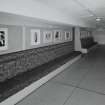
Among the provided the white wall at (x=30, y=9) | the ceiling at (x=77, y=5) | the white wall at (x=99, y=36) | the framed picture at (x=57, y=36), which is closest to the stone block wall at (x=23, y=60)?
the framed picture at (x=57, y=36)

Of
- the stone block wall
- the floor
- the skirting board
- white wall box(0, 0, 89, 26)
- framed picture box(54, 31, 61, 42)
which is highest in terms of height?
white wall box(0, 0, 89, 26)

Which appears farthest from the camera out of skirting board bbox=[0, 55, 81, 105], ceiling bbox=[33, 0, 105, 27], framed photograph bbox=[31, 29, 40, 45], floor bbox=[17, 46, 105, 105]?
framed photograph bbox=[31, 29, 40, 45]

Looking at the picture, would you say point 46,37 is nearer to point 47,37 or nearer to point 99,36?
point 47,37

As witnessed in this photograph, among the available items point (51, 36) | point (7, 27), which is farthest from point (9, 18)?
point (51, 36)

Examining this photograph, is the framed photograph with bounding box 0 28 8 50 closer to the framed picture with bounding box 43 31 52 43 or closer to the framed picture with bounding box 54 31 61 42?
the framed picture with bounding box 43 31 52 43

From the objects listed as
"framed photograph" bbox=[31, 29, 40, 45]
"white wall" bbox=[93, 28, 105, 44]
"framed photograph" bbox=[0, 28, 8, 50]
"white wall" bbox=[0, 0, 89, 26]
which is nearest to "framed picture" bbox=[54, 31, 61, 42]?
"framed photograph" bbox=[31, 29, 40, 45]

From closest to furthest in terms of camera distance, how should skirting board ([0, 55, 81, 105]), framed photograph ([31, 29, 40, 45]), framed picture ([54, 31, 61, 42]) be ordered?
skirting board ([0, 55, 81, 105]) → framed photograph ([31, 29, 40, 45]) → framed picture ([54, 31, 61, 42])

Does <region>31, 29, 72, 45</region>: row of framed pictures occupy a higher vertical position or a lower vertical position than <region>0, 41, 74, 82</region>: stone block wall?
higher

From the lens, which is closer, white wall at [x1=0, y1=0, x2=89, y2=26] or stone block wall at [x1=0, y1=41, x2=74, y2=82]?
white wall at [x1=0, y1=0, x2=89, y2=26]

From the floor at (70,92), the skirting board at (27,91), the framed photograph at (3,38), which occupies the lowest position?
the floor at (70,92)

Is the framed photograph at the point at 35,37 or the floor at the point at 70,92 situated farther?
the framed photograph at the point at 35,37

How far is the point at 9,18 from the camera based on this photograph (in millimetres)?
3059

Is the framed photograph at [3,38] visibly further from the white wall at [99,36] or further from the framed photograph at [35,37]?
the white wall at [99,36]

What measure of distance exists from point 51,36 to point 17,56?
7.59 ft
